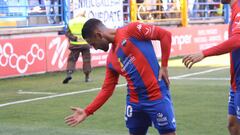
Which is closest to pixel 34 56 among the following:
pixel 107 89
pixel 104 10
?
pixel 104 10

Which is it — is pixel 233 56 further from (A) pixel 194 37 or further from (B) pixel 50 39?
(A) pixel 194 37

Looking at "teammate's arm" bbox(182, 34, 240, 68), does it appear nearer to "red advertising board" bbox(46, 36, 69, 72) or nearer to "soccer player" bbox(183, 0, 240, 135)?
"soccer player" bbox(183, 0, 240, 135)

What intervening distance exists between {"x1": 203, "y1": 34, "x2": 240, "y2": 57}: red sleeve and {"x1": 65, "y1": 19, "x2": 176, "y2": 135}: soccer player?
505 millimetres

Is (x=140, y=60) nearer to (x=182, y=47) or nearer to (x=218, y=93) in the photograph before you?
(x=218, y=93)

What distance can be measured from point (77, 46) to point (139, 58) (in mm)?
10377

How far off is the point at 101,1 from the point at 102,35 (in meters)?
14.9

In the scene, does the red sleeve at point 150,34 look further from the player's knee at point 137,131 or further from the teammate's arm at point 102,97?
the player's knee at point 137,131

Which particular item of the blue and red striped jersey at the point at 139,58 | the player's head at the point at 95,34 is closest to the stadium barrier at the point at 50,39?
the blue and red striped jersey at the point at 139,58

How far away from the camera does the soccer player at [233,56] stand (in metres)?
5.16

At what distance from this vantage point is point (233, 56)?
19.4ft

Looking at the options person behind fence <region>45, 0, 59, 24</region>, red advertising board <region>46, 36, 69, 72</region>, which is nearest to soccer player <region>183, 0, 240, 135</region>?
red advertising board <region>46, 36, 69, 72</region>

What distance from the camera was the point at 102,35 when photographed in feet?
17.6

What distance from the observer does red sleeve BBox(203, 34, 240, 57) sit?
5.18m

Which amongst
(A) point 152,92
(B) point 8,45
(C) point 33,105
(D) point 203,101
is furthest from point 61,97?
(A) point 152,92
